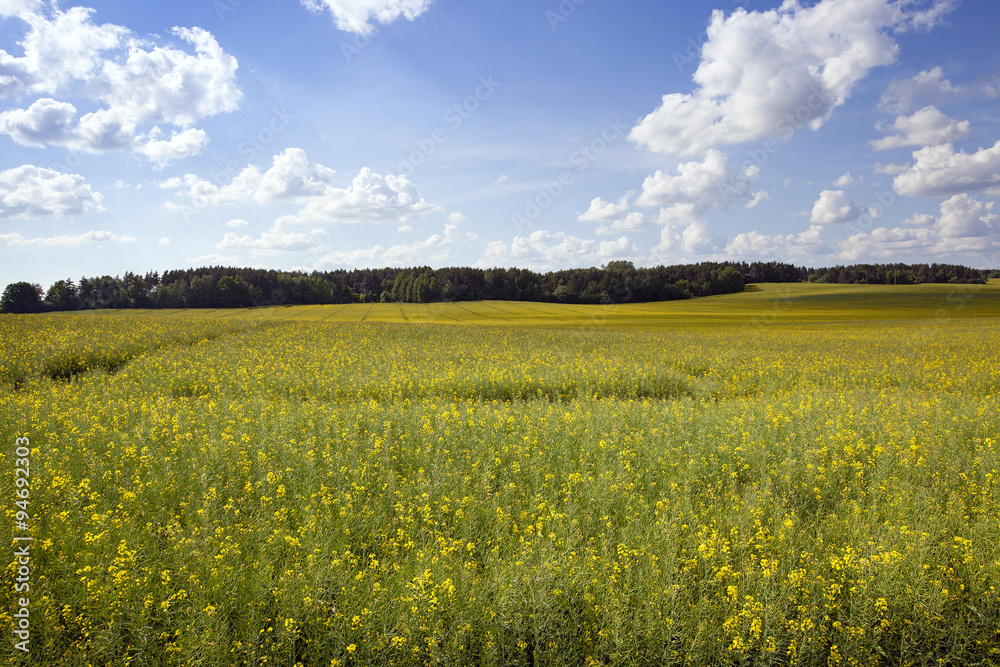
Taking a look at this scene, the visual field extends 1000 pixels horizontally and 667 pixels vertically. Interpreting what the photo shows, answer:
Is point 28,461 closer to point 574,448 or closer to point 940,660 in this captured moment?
point 574,448

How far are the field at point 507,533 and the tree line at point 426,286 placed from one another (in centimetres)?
7367

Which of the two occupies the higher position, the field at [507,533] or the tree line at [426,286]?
the tree line at [426,286]

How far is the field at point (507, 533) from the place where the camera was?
361 centimetres

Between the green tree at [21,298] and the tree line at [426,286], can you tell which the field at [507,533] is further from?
the green tree at [21,298]

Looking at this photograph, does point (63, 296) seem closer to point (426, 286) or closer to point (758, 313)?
point (426, 286)

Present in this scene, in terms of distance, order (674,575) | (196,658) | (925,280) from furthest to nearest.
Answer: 1. (925,280)
2. (674,575)
3. (196,658)

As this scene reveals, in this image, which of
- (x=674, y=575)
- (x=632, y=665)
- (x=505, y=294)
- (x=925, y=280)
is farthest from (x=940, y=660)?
(x=925, y=280)

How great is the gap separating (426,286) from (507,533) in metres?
81.8

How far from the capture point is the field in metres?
3.61

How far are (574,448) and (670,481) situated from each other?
1.61 m

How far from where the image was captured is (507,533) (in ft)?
→ 16.1

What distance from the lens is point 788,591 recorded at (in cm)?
403

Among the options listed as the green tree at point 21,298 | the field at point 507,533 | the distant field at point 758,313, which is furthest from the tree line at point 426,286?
the field at point 507,533

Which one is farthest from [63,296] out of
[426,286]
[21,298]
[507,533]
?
[507,533]
